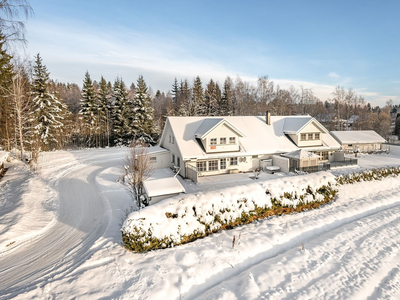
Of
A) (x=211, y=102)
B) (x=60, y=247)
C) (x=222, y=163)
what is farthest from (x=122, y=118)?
(x=60, y=247)

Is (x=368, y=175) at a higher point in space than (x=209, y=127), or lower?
lower

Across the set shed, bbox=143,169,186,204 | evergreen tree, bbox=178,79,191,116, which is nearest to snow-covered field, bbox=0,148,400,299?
shed, bbox=143,169,186,204

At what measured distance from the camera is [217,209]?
31.4 feet

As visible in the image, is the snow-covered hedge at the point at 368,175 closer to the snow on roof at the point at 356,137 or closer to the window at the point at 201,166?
the window at the point at 201,166

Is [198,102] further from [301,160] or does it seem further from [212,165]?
[301,160]

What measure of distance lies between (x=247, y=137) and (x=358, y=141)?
20.5 meters

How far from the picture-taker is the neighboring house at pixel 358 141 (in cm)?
3141

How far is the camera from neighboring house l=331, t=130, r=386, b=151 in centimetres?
3141

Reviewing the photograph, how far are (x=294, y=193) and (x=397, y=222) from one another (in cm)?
581

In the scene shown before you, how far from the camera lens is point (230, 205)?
9.98m

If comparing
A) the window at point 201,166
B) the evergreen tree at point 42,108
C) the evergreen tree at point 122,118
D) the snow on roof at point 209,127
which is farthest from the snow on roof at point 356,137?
the evergreen tree at point 42,108

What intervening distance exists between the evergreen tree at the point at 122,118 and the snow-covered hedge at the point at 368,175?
3040cm

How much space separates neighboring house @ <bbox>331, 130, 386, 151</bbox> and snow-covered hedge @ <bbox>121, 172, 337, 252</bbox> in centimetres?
2243

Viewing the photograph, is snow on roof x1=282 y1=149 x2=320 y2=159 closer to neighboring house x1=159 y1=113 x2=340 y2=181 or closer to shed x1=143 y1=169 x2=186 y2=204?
neighboring house x1=159 y1=113 x2=340 y2=181
